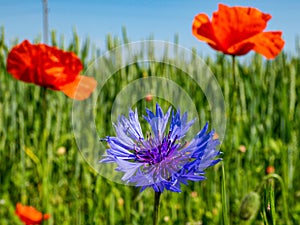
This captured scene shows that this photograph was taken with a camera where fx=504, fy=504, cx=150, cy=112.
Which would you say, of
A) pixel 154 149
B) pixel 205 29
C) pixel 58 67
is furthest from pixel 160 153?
pixel 58 67

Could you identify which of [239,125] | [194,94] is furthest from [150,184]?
[194,94]

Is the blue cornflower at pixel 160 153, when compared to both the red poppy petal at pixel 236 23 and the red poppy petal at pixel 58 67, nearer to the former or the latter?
the red poppy petal at pixel 236 23

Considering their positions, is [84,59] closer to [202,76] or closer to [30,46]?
[202,76]

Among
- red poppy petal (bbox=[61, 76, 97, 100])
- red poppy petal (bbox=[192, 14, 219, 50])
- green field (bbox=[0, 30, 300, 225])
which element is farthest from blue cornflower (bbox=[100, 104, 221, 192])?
green field (bbox=[0, 30, 300, 225])

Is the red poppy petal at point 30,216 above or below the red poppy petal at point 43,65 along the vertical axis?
below

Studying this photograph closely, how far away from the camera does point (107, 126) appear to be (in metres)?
1.84

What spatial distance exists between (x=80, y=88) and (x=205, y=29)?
312mm

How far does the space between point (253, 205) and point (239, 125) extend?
3.39ft

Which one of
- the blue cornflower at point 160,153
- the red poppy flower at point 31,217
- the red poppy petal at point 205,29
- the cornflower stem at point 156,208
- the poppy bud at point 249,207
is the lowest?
the red poppy flower at point 31,217

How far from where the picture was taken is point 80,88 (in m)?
1.08

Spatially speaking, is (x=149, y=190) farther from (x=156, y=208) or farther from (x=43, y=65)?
(x=156, y=208)

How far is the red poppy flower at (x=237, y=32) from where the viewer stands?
0.91 m

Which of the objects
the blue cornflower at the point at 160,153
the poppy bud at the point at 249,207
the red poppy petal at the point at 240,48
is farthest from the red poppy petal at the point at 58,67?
the blue cornflower at the point at 160,153

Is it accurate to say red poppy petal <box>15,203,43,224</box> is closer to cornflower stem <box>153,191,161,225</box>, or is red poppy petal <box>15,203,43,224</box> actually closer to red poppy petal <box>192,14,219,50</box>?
red poppy petal <box>192,14,219,50</box>
